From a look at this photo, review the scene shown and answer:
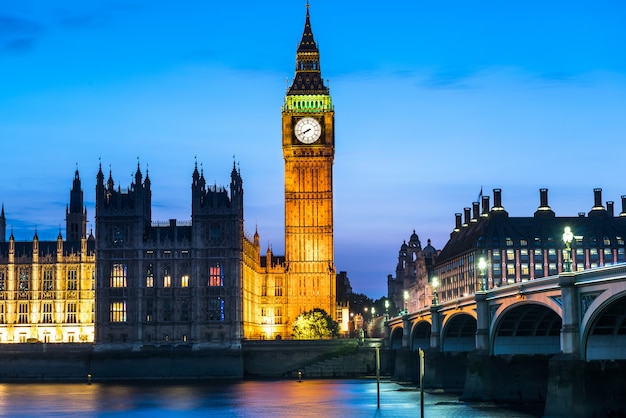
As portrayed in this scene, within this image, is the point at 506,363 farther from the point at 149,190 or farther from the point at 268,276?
the point at 268,276

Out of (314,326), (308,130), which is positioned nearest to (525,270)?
(314,326)

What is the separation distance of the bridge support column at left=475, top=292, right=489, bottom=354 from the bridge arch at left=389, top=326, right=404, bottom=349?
61.9 meters

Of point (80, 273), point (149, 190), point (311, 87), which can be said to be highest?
point (311, 87)

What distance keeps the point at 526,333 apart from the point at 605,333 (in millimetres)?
20505

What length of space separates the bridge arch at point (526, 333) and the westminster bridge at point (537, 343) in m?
0.07

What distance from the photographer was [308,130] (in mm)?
191375

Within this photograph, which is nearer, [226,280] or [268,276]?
[226,280]

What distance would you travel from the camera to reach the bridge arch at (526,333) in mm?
82938

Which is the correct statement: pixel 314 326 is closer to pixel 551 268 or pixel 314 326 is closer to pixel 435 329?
pixel 551 268

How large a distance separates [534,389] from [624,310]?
20.8 meters

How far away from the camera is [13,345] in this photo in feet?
491

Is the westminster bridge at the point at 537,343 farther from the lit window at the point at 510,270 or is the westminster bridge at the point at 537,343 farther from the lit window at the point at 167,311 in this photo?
the lit window at the point at 510,270

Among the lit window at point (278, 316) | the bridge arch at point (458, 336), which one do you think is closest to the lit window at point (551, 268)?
the lit window at point (278, 316)

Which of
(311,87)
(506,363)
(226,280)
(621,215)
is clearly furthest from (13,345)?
(621,215)
